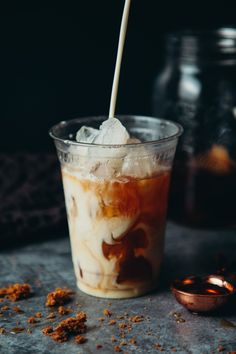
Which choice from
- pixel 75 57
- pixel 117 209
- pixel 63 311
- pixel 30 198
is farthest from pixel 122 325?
pixel 75 57

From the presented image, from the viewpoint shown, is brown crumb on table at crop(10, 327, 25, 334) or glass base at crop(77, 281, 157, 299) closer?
brown crumb on table at crop(10, 327, 25, 334)

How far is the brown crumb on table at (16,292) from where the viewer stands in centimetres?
176

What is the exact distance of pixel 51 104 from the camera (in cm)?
281

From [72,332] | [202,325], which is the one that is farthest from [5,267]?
[202,325]

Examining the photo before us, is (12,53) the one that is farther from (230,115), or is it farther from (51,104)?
(230,115)

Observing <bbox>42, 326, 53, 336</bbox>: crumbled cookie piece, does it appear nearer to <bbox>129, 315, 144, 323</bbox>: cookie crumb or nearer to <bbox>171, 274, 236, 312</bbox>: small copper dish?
<bbox>129, 315, 144, 323</bbox>: cookie crumb

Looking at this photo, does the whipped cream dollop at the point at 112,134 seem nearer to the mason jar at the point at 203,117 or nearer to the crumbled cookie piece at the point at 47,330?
the crumbled cookie piece at the point at 47,330

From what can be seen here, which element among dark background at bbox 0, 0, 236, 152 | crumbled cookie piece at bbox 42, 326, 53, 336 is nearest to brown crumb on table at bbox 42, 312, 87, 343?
crumbled cookie piece at bbox 42, 326, 53, 336

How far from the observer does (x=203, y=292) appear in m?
1.72

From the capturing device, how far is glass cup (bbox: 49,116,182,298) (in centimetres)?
167

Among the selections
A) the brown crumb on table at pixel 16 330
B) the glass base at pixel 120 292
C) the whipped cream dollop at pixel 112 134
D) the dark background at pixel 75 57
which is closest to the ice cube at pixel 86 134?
the whipped cream dollop at pixel 112 134

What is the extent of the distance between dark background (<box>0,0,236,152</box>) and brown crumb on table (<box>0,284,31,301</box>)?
3.88 feet

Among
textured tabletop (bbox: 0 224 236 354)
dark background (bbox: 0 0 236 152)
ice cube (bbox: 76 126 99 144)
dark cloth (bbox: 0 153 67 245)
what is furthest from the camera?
dark background (bbox: 0 0 236 152)

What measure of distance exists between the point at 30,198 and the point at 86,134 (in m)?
0.67
